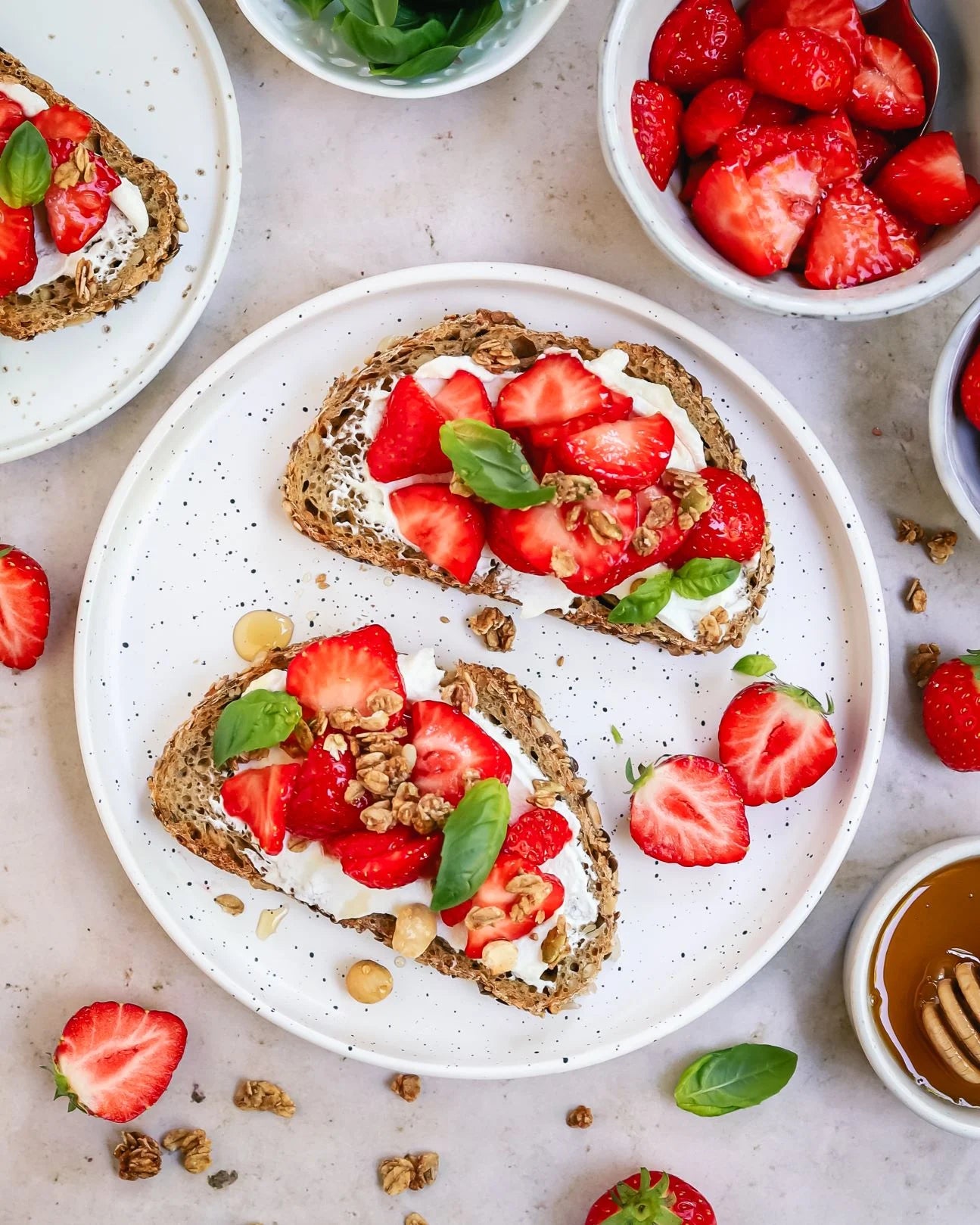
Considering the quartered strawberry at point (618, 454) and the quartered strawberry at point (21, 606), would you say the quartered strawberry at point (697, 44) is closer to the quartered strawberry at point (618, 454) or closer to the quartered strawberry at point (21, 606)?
the quartered strawberry at point (618, 454)

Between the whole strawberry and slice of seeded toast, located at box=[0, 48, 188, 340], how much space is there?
5.22 feet

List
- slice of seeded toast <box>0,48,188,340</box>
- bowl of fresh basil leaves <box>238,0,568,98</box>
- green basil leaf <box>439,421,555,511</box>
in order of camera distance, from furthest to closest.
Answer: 1. slice of seeded toast <box>0,48,188,340</box>
2. bowl of fresh basil leaves <box>238,0,568,98</box>
3. green basil leaf <box>439,421,555,511</box>

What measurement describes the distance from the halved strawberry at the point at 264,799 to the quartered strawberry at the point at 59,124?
42.8 inches

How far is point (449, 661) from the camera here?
6.16ft

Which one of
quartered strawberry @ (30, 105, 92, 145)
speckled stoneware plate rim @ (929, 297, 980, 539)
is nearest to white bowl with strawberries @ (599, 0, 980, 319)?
speckled stoneware plate rim @ (929, 297, 980, 539)

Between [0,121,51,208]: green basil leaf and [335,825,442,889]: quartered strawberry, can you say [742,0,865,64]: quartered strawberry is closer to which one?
[0,121,51,208]: green basil leaf

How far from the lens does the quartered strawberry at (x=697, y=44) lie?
1620mm

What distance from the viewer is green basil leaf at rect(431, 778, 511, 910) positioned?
1.54 meters

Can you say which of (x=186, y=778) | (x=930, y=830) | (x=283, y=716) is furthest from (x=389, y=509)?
(x=930, y=830)

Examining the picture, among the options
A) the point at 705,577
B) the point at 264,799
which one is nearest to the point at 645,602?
the point at 705,577

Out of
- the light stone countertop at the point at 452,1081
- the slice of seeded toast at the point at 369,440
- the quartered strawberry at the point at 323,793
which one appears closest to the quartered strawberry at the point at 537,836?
the quartered strawberry at the point at 323,793

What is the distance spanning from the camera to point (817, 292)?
5.26 feet

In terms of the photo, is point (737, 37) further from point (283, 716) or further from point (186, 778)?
point (186, 778)

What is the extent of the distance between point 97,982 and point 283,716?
0.76 metres
